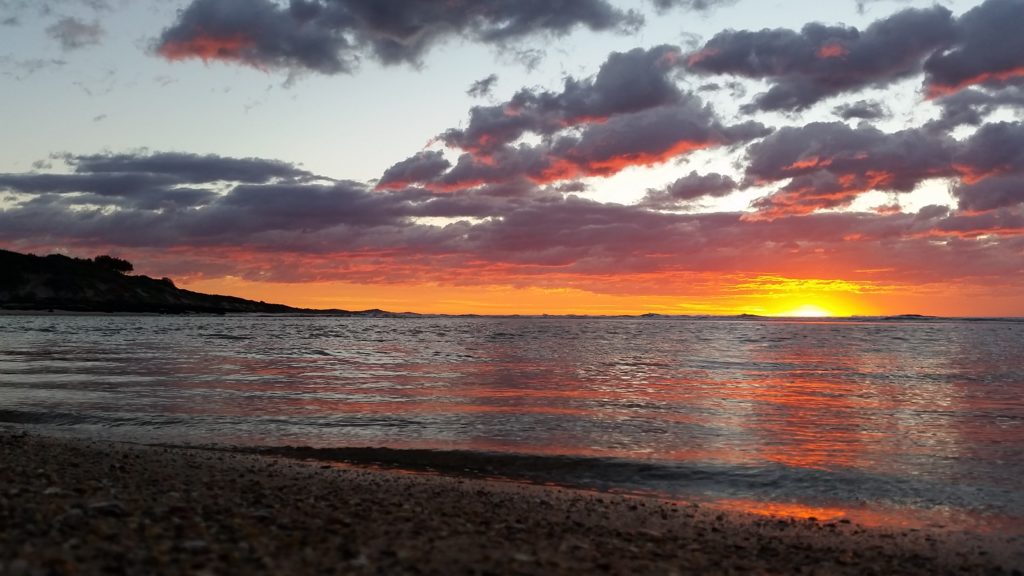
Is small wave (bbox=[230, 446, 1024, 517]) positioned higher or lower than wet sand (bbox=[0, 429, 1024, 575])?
lower

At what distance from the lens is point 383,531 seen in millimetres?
8375

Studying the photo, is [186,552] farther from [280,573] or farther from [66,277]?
[66,277]

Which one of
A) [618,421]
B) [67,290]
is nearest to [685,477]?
[618,421]

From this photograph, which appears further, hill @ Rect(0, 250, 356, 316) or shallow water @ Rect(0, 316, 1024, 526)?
hill @ Rect(0, 250, 356, 316)

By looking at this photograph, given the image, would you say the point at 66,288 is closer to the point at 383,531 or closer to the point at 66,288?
the point at 66,288

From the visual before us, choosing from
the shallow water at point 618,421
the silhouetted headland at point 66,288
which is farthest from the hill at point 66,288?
the shallow water at point 618,421

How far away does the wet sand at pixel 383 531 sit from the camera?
22.7 ft

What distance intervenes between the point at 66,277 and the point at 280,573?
19116 cm

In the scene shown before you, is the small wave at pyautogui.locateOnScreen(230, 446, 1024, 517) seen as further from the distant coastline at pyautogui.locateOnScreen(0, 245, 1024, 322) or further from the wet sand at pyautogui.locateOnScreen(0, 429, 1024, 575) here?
the distant coastline at pyautogui.locateOnScreen(0, 245, 1024, 322)

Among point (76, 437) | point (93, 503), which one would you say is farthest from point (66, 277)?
point (93, 503)

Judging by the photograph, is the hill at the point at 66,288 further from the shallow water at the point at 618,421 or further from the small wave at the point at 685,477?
the small wave at the point at 685,477

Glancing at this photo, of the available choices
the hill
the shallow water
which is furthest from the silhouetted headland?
the shallow water

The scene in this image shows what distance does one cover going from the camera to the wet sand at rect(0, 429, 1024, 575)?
22.7ft

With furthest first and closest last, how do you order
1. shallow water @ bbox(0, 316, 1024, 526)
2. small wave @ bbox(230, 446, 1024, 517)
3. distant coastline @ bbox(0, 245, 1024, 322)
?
1. distant coastline @ bbox(0, 245, 1024, 322)
2. shallow water @ bbox(0, 316, 1024, 526)
3. small wave @ bbox(230, 446, 1024, 517)
